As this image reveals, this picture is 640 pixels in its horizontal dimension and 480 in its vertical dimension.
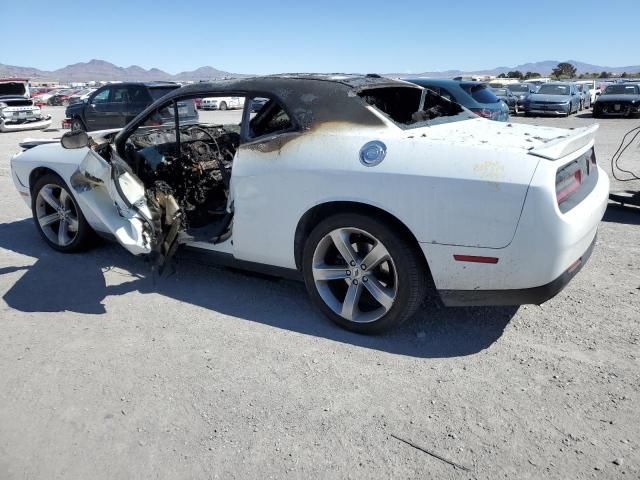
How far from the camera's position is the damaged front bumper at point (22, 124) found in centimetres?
1869

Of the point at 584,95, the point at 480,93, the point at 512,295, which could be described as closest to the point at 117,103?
the point at 480,93

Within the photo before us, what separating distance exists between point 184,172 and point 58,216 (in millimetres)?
1511

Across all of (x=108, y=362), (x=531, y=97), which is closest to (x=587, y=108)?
(x=531, y=97)

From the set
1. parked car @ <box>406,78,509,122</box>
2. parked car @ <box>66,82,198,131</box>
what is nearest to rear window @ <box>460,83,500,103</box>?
parked car @ <box>406,78,509,122</box>

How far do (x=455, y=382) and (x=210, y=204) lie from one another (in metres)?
2.66

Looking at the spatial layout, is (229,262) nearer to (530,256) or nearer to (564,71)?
(530,256)

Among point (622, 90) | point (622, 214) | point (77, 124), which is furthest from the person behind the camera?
point (622, 90)

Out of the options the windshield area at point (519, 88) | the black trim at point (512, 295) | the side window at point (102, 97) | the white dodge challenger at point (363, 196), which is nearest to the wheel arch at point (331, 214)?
the white dodge challenger at point (363, 196)

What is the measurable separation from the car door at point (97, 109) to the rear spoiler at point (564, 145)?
14.5 meters

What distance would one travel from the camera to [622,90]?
22.3 meters

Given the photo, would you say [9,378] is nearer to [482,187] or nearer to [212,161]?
[212,161]

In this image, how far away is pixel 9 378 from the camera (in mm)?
3061

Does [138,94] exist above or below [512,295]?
above

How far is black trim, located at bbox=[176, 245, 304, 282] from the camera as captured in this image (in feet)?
12.0
